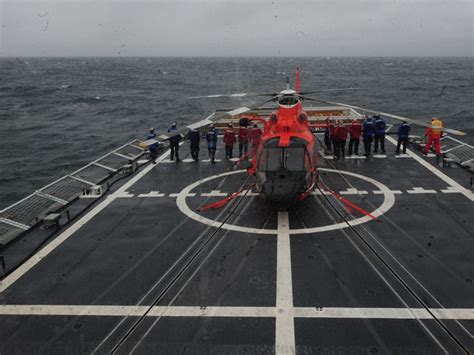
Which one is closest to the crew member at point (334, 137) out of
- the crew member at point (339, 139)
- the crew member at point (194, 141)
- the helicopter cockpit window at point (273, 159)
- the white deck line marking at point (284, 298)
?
the crew member at point (339, 139)

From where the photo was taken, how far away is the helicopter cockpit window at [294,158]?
43.7 feet

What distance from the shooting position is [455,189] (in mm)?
15859

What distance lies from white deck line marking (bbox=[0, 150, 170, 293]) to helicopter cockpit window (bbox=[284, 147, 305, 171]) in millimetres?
7884

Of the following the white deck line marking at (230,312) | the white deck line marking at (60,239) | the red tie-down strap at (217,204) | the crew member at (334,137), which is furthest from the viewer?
the crew member at (334,137)

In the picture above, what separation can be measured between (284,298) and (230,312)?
1391mm

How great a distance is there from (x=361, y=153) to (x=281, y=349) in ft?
55.7

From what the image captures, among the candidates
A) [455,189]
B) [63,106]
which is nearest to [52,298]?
[455,189]

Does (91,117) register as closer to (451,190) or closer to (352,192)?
(352,192)

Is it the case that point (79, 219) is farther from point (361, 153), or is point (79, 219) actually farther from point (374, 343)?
point (361, 153)

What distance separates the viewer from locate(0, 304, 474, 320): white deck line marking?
8.35 m

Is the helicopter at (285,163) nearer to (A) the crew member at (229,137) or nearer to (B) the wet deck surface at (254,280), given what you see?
(B) the wet deck surface at (254,280)

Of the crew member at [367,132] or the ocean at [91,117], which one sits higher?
the crew member at [367,132]

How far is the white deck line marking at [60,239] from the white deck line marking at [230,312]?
4.41 feet

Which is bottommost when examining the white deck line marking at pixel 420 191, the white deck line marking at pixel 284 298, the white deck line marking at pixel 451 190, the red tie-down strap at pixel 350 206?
the white deck line marking at pixel 284 298
